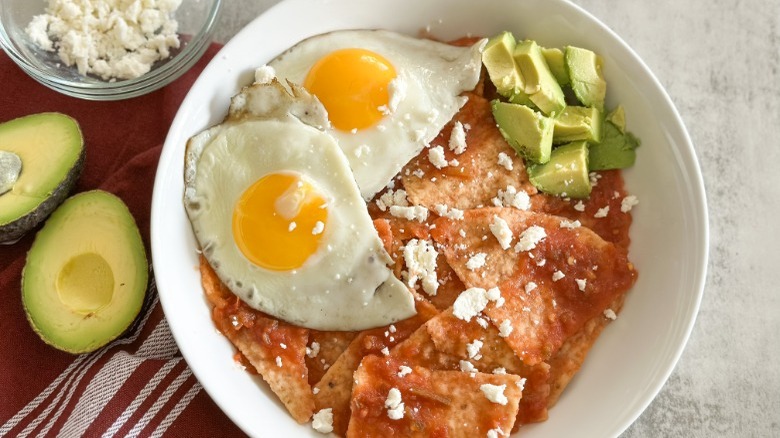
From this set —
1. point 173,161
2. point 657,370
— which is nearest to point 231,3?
point 173,161

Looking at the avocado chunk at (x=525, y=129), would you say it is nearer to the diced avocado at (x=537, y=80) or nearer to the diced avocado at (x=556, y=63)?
the diced avocado at (x=537, y=80)

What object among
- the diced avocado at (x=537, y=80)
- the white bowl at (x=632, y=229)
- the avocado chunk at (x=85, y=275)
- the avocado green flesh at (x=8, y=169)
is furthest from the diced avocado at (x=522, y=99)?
the avocado green flesh at (x=8, y=169)

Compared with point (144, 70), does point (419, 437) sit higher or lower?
lower

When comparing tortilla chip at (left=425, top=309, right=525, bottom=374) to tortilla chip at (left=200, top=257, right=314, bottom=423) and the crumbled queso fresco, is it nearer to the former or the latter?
tortilla chip at (left=200, top=257, right=314, bottom=423)

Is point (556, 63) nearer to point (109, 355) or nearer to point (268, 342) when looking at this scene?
point (268, 342)

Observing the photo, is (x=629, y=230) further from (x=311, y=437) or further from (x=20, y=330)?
(x=20, y=330)

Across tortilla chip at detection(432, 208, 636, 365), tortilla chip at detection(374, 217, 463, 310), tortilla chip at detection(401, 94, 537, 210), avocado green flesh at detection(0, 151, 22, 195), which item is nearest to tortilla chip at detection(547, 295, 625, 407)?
tortilla chip at detection(432, 208, 636, 365)
